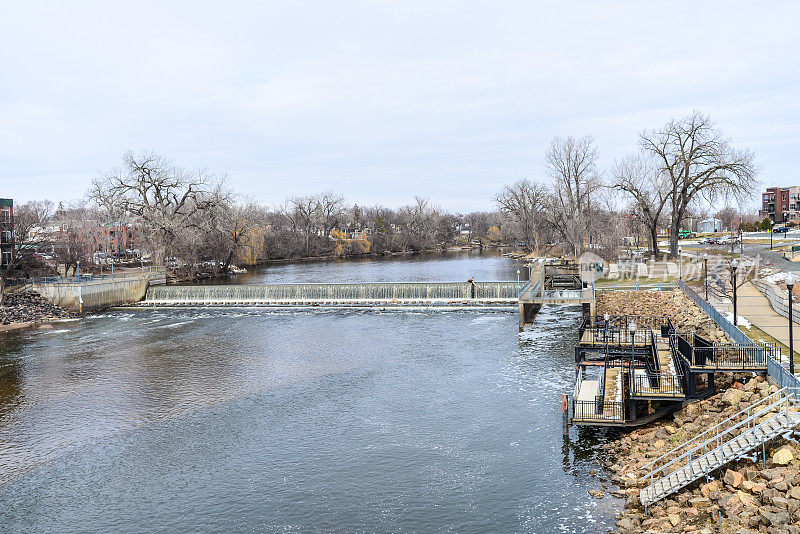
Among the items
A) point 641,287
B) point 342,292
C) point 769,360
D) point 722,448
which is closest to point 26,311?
point 342,292

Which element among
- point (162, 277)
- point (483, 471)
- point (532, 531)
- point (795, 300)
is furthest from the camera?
point (162, 277)

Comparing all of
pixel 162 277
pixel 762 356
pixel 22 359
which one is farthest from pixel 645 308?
pixel 162 277

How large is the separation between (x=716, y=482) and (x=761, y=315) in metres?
17.4

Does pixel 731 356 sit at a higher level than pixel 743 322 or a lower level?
lower

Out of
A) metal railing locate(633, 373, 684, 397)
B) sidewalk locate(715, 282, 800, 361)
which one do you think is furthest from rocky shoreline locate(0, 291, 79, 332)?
sidewalk locate(715, 282, 800, 361)

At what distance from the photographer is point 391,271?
84.2 metres

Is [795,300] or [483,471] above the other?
[795,300]

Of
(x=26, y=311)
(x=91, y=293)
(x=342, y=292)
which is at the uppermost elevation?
(x=91, y=293)

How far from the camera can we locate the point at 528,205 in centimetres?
11450

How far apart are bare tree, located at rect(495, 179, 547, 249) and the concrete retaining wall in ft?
226

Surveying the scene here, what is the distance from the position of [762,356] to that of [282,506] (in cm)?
1555

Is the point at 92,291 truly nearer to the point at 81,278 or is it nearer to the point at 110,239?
the point at 81,278

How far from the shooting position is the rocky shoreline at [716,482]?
46.3ft

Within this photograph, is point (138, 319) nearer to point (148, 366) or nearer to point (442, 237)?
point (148, 366)
